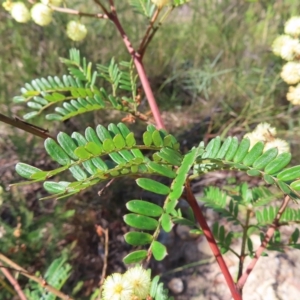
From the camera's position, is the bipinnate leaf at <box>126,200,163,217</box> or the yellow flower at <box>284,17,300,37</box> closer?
the bipinnate leaf at <box>126,200,163,217</box>

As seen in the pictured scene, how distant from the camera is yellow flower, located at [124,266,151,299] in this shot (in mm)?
546

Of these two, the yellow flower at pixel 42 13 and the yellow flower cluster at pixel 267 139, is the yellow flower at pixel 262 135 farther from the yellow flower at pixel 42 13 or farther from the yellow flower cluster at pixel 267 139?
the yellow flower at pixel 42 13

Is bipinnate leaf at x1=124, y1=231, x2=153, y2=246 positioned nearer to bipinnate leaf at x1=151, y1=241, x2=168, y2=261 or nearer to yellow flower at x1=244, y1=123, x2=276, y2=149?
bipinnate leaf at x1=151, y1=241, x2=168, y2=261

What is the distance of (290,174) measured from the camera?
552mm

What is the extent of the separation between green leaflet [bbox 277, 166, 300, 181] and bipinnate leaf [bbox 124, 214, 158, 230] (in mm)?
179

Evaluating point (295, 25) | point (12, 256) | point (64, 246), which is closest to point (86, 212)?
point (64, 246)

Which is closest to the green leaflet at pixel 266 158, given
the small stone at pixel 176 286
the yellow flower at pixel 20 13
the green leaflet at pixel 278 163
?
the green leaflet at pixel 278 163

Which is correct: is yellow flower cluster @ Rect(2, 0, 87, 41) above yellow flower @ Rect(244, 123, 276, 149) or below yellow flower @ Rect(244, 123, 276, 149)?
above

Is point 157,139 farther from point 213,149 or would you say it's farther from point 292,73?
point 292,73

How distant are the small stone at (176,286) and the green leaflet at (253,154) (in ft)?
3.74

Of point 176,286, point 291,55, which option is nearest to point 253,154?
point 291,55

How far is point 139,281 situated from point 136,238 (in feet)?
0.32

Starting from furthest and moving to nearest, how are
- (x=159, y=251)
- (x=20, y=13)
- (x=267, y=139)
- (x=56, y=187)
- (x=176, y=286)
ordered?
(x=176, y=286), (x=20, y=13), (x=267, y=139), (x=56, y=187), (x=159, y=251)

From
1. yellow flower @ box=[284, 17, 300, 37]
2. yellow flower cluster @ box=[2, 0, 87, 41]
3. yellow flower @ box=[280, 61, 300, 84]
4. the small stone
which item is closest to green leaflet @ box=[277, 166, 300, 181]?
yellow flower @ box=[280, 61, 300, 84]
